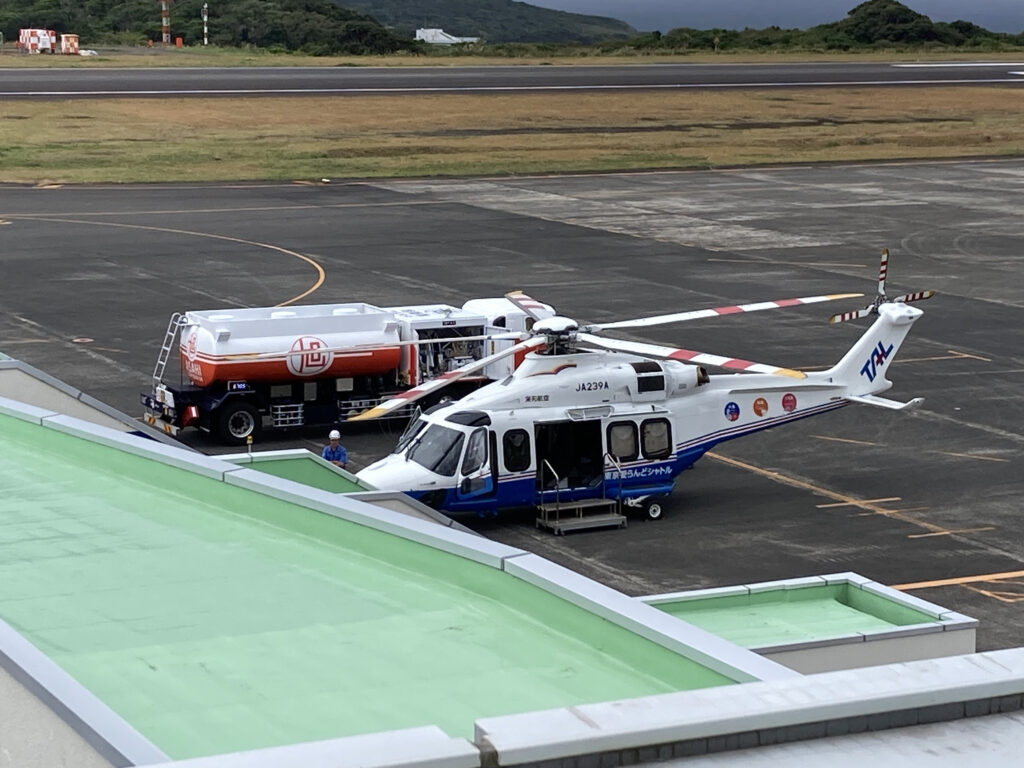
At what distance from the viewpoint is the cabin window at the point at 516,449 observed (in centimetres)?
3259

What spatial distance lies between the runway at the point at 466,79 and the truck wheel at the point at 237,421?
86286mm

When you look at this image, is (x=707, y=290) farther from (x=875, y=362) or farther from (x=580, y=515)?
(x=580, y=515)

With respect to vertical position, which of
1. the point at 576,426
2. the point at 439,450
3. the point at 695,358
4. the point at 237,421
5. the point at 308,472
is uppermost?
the point at 695,358

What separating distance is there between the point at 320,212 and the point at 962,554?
51.1 metres

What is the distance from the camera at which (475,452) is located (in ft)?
106

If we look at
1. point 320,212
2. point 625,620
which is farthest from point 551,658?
point 320,212

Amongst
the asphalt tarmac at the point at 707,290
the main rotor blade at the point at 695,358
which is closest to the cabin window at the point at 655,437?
the asphalt tarmac at the point at 707,290

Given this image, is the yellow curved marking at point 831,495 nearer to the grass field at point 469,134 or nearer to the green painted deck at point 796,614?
the green painted deck at point 796,614

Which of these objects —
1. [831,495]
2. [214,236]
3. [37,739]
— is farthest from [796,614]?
[214,236]

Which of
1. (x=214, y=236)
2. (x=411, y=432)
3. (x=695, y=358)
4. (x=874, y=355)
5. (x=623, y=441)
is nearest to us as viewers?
(x=695, y=358)

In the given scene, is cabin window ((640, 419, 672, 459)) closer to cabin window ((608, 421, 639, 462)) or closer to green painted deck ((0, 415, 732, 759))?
cabin window ((608, 421, 639, 462))

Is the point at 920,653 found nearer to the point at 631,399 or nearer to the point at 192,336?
the point at 631,399

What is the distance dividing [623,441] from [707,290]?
26.7 m

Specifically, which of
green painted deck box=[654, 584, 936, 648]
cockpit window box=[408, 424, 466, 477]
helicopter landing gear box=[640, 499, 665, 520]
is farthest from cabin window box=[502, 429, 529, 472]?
green painted deck box=[654, 584, 936, 648]
